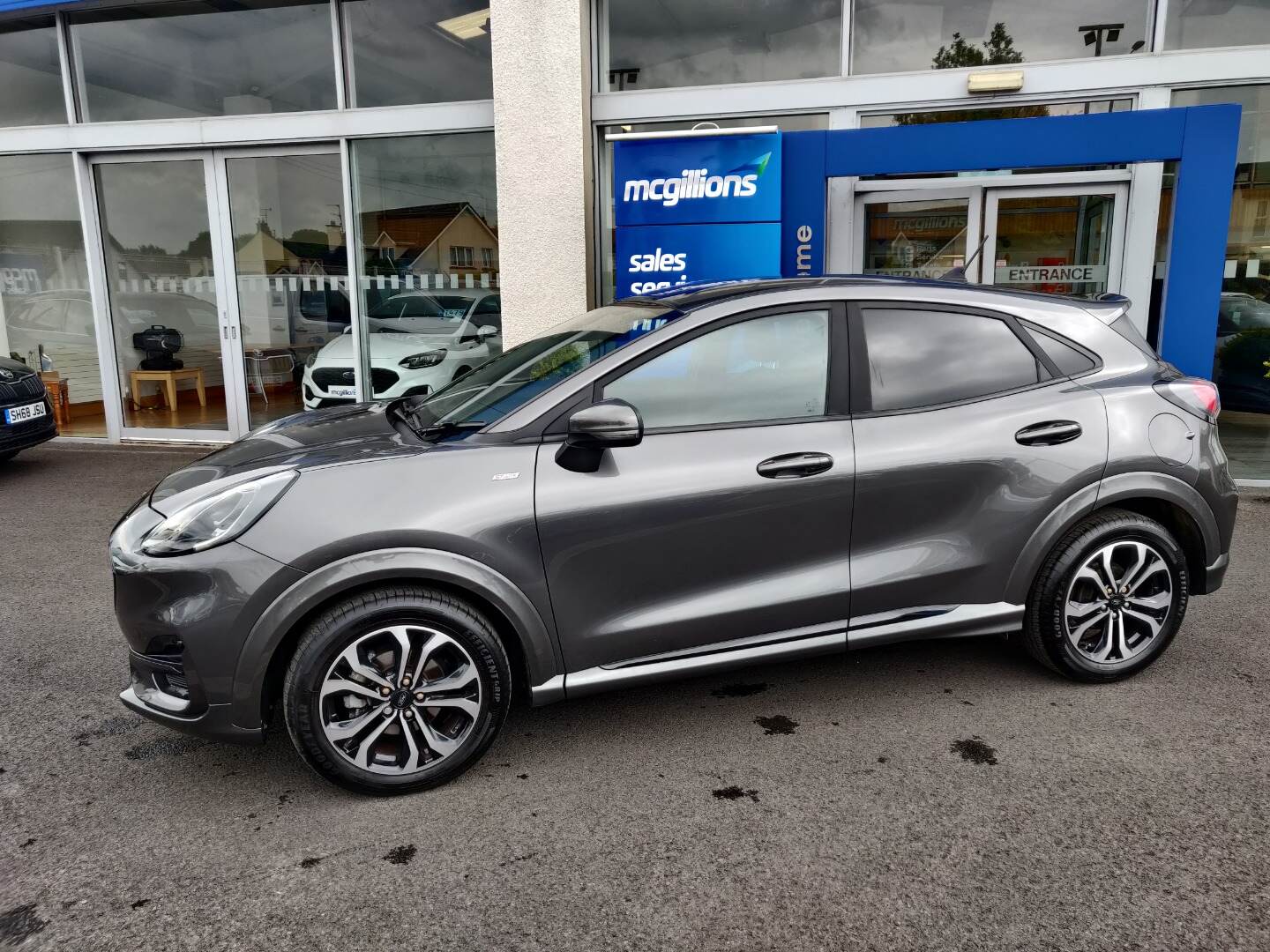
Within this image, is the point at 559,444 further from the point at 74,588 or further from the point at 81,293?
the point at 81,293

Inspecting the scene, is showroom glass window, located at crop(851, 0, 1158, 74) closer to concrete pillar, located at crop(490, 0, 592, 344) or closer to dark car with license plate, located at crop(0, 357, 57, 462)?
concrete pillar, located at crop(490, 0, 592, 344)

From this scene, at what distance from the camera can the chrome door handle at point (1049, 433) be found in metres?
3.40

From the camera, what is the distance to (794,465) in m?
3.14

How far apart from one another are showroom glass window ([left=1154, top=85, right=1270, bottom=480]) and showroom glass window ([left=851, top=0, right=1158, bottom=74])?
0.71 m

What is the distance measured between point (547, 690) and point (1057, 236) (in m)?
6.18

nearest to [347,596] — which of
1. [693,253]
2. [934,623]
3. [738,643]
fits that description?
[738,643]

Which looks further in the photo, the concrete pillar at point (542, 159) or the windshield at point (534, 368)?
the concrete pillar at point (542, 159)

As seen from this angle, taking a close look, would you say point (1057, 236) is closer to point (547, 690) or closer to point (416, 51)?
point (416, 51)

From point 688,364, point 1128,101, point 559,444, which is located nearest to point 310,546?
point 559,444

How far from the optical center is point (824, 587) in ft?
10.6

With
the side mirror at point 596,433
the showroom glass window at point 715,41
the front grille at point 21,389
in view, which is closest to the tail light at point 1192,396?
the side mirror at point 596,433

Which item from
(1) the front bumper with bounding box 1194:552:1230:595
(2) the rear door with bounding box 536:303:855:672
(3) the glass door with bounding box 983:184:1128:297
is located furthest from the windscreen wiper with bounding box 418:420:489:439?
(3) the glass door with bounding box 983:184:1128:297

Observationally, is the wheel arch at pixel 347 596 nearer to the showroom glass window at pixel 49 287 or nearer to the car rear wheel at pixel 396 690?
the car rear wheel at pixel 396 690

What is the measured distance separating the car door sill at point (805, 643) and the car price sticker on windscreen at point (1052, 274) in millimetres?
4761
